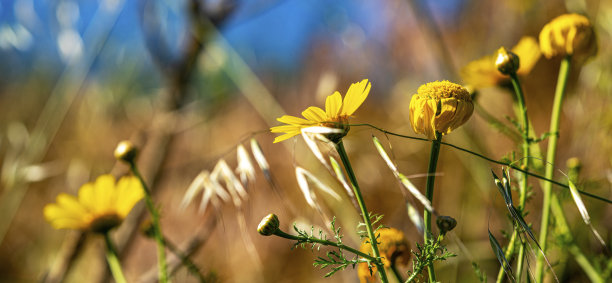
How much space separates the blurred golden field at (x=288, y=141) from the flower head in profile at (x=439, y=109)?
0.23 feet

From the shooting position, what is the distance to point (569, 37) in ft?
1.54

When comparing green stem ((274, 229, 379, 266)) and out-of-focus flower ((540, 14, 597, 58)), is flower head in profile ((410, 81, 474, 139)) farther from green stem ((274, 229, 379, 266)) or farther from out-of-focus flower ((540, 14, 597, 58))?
out-of-focus flower ((540, 14, 597, 58))

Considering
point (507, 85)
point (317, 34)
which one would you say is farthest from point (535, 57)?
point (317, 34)

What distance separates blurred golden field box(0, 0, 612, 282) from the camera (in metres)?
0.86

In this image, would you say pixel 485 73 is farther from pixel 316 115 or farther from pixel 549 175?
pixel 316 115

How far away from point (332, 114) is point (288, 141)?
0.82 metres

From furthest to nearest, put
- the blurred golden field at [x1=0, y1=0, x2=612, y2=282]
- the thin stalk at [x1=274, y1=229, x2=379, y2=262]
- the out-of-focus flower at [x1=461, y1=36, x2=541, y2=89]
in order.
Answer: the blurred golden field at [x1=0, y1=0, x2=612, y2=282] < the out-of-focus flower at [x1=461, y1=36, x2=541, y2=89] < the thin stalk at [x1=274, y1=229, x2=379, y2=262]

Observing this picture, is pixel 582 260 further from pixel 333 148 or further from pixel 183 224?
pixel 183 224

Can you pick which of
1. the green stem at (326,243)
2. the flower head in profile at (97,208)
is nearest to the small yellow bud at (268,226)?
the green stem at (326,243)

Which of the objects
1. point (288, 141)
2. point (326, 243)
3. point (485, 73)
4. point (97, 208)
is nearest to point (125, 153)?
point (97, 208)

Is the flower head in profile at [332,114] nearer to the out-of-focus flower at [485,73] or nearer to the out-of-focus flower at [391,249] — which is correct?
the out-of-focus flower at [391,249]

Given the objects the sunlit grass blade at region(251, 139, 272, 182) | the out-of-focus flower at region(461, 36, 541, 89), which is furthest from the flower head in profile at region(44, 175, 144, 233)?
the out-of-focus flower at region(461, 36, 541, 89)

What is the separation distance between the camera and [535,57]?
0.51 m

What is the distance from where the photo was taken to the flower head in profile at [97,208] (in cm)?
59
